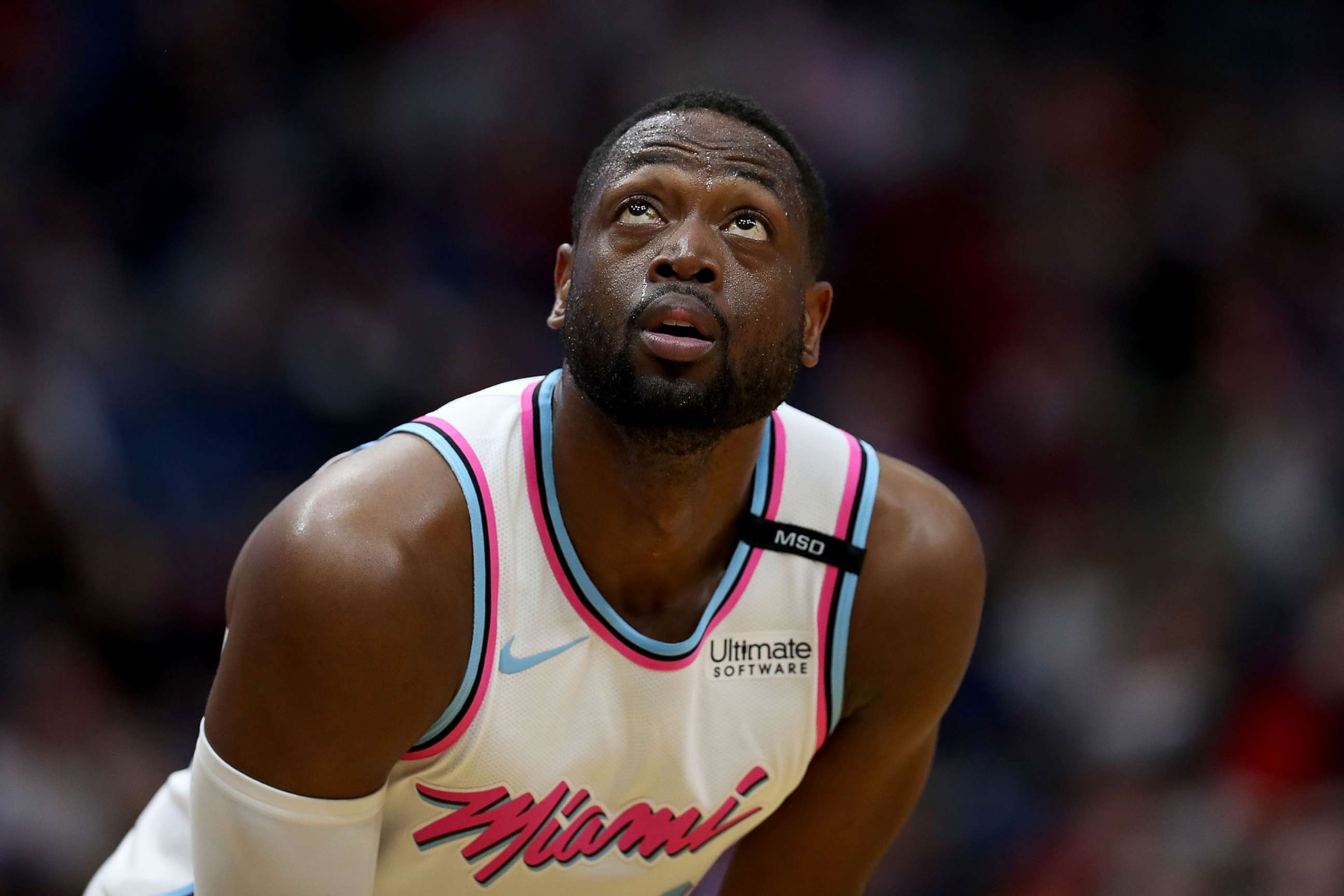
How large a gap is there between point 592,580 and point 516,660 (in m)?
0.19

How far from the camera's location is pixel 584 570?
2506 millimetres

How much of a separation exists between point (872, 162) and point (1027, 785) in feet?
9.14

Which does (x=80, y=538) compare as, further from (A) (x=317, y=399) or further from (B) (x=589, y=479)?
(B) (x=589, y=479)

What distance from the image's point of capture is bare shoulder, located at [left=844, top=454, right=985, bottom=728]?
2670 millimetres

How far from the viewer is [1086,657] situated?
5707 mm

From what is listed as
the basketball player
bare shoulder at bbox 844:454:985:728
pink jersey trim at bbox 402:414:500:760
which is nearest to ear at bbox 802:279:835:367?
the basketball player

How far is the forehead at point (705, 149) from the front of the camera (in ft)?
8.05

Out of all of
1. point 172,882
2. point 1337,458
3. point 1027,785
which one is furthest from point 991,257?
point 172,882

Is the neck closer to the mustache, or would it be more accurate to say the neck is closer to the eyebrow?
the mustache

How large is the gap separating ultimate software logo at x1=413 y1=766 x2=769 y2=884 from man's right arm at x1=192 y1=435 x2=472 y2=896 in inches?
6.9

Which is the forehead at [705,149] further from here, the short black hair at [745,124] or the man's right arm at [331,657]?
the man's right arm at [331,657]

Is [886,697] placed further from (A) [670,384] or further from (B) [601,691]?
(A) [670,384]

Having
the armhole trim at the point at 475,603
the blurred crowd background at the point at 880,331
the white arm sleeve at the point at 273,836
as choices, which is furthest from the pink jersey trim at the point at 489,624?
the blurred crowd background at the point at 880,331

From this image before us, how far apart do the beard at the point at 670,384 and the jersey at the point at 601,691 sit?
22cm
